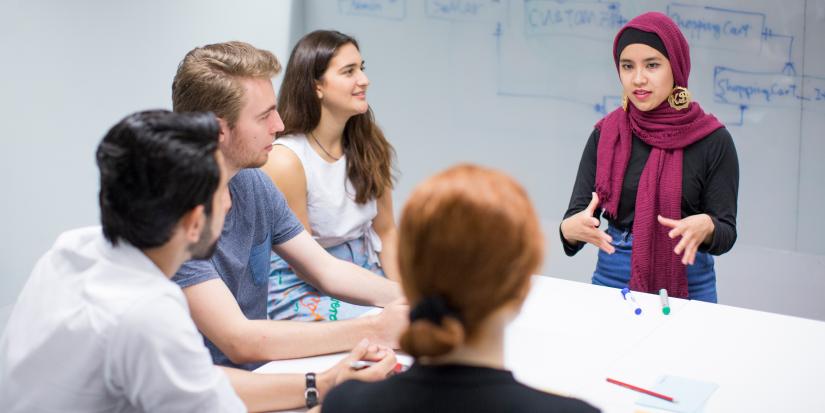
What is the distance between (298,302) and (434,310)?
1581mm

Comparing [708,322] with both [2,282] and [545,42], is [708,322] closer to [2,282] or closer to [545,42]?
[545,42]

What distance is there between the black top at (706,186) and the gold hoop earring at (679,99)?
0.12 meters

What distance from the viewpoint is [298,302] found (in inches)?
98.0

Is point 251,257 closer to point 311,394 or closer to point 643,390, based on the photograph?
point 311,394

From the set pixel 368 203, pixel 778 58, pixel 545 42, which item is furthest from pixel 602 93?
pixel 368 203

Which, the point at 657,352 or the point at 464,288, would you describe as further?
the point at 657,352

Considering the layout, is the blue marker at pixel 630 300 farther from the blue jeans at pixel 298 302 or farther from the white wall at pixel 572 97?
the white wall at pixel 572 97

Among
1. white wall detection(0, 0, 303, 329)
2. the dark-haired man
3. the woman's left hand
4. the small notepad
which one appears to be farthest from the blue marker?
white wall detection(0, 0, 303, 329)

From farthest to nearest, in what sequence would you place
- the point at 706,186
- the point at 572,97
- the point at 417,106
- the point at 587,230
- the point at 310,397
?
the point at 417,106 → the point at 572,97 → the point at 706,186 → the point at 587,230 → the point at 310,397

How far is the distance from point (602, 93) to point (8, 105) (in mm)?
2382

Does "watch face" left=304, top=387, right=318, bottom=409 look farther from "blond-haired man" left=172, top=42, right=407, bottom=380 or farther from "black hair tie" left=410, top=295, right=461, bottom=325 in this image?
"black hair tie" left=410, top=295, right=461, bottom=325

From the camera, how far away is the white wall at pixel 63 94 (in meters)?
2.96

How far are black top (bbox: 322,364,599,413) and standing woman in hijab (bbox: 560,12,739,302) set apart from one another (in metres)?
1.40

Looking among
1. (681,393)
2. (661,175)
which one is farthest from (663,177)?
(681,393)
